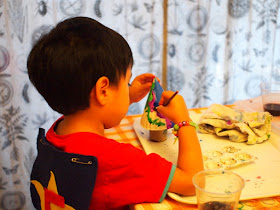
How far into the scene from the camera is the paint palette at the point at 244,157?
0.83 m

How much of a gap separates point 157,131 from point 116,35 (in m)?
0.35

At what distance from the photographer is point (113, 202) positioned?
Result: 0.82 meters

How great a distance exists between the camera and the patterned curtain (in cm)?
185

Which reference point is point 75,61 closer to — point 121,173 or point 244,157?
point 121,173

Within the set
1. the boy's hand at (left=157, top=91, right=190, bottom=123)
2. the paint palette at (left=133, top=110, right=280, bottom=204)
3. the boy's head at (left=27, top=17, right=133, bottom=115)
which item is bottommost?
the paint palette at (left=133, top=110, right=280, bottom=204)

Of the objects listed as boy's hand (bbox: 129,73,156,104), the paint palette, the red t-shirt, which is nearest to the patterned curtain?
boy's hand (bbox: 129,73,156,104)

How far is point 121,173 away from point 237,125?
0.45 meters

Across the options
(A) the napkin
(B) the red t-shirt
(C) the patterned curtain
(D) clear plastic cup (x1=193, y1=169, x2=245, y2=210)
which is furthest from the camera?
(C) the patterned curtain

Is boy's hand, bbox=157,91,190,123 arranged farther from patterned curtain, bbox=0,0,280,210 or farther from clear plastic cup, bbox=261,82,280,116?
patterned curtain, bbox=0,0,280,210

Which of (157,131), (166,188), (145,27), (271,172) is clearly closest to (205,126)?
(157,131)

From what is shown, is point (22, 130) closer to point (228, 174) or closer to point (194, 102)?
point (194, 102)

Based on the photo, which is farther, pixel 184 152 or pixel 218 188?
pixel 184 152

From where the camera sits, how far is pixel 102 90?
0.82 meters

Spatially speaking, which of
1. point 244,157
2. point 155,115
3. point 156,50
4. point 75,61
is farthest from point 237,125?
point 156,50
